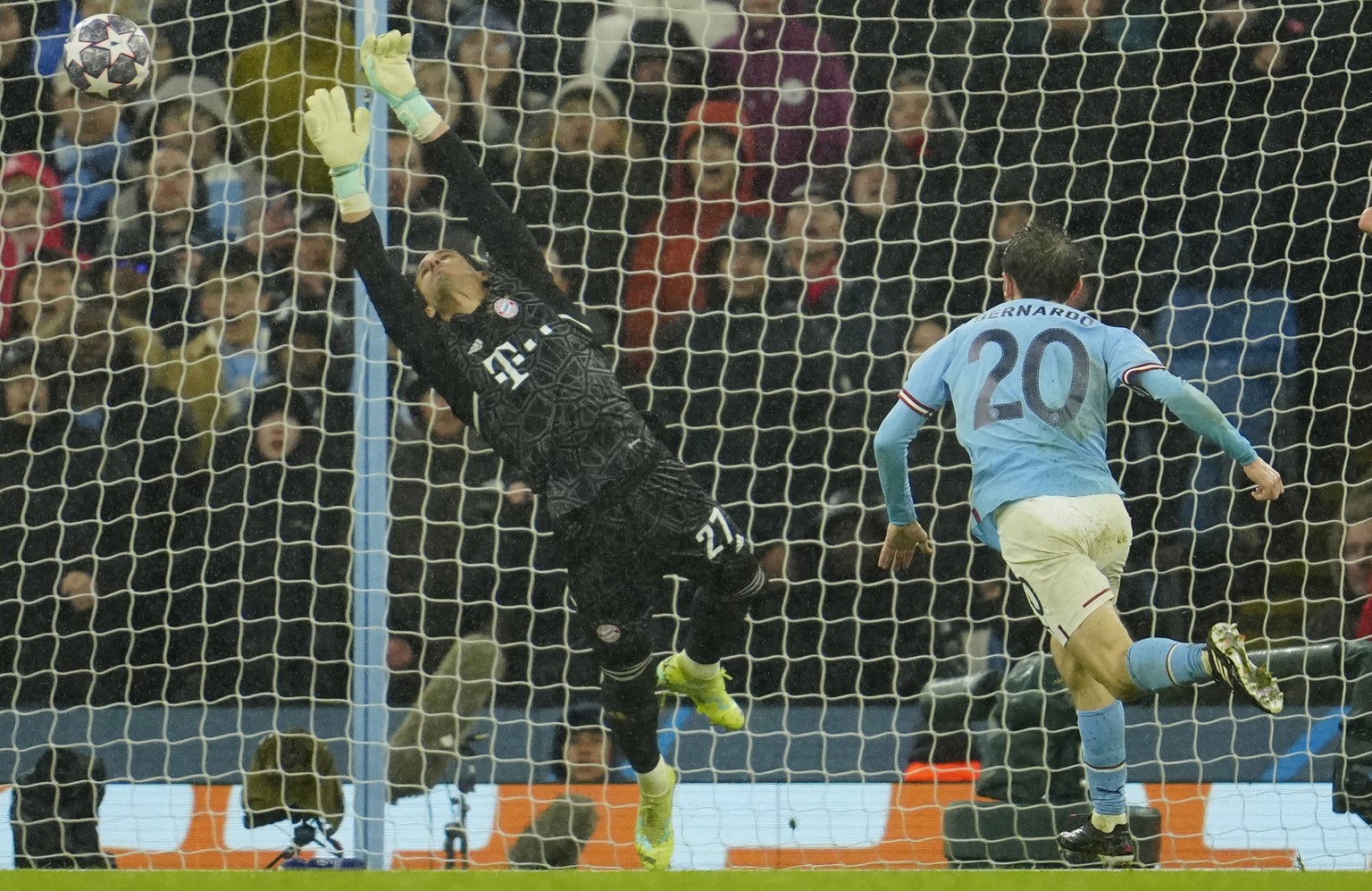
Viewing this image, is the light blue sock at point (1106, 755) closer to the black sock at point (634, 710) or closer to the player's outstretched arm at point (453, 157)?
the black sock at point (634, 710)

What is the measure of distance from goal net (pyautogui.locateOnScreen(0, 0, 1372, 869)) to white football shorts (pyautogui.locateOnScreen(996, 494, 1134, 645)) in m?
1.13

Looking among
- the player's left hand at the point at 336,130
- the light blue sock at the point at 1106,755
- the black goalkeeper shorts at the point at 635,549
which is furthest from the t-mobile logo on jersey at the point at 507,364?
the light blue sock at the point at 1106,755

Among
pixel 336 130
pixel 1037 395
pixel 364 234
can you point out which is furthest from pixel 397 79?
pixel 1037 395

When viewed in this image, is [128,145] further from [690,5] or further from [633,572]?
[633,572]

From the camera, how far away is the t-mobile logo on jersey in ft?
14.8

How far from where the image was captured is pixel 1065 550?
394 centimetres

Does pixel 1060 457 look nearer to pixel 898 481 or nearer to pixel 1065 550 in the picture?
pixel 1065 550

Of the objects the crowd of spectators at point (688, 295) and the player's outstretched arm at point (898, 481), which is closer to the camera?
the player's outstretched arm at point (898, 481)

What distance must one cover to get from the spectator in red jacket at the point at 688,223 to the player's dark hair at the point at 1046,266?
58.3 inches

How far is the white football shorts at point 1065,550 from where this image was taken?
390cm

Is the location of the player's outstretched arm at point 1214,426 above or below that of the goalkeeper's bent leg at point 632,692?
above

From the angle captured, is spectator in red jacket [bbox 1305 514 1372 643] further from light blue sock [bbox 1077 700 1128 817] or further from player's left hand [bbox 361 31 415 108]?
player's left hand [bbox 361 31 415 108]

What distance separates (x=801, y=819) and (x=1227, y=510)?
181cm

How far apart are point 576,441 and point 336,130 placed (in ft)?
3.24
